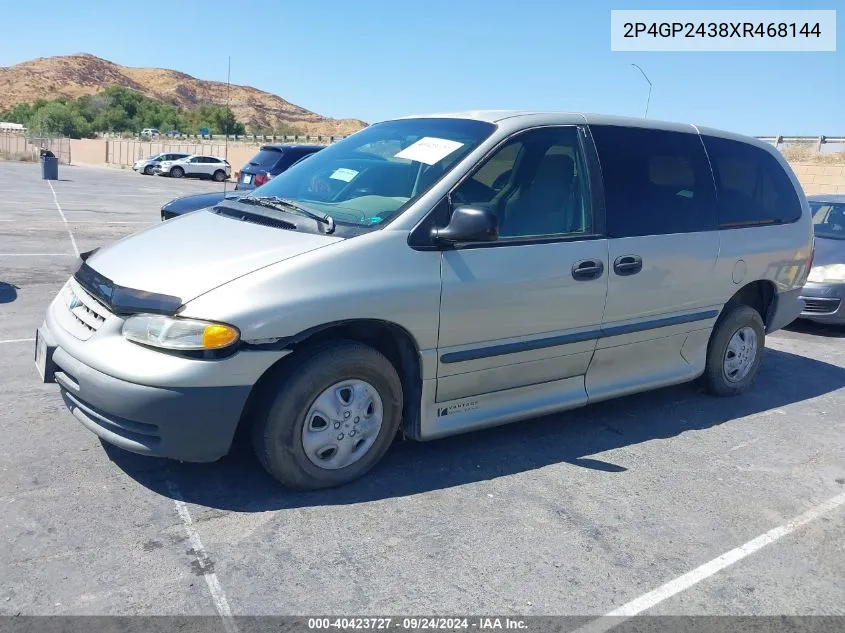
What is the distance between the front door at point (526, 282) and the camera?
3980 mm

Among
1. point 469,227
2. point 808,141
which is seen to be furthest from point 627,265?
point 808,141

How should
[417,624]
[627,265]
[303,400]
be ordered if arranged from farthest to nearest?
1. [627,265]
2. [303,400]
3. [417,624]

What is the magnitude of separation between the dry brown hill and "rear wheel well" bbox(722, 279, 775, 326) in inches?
4525

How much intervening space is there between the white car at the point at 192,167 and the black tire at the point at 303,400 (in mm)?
40257

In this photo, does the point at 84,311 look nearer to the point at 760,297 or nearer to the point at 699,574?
the point at 699,574

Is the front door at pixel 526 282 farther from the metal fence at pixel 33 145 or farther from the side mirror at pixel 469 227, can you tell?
the metal fence at pixel 33 145

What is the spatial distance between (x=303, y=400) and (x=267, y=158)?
1340 cm

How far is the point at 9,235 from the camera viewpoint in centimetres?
1191

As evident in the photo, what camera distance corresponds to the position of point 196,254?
3.68 meters

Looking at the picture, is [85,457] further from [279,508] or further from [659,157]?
[659,157]

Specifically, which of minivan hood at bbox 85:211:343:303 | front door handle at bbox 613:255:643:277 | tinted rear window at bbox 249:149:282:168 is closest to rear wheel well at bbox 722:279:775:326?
front door handle at bbox 613:255:643:277

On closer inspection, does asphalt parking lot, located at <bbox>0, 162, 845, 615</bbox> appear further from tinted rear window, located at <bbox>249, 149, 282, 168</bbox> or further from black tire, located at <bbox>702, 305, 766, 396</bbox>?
tinted rear window, located at <bbox>249, 149, 282, 168</bbox>

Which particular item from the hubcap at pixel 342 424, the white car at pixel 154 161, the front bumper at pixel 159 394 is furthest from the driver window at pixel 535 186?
the white car at pixel 154 161

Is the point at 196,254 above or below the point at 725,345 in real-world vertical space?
above
